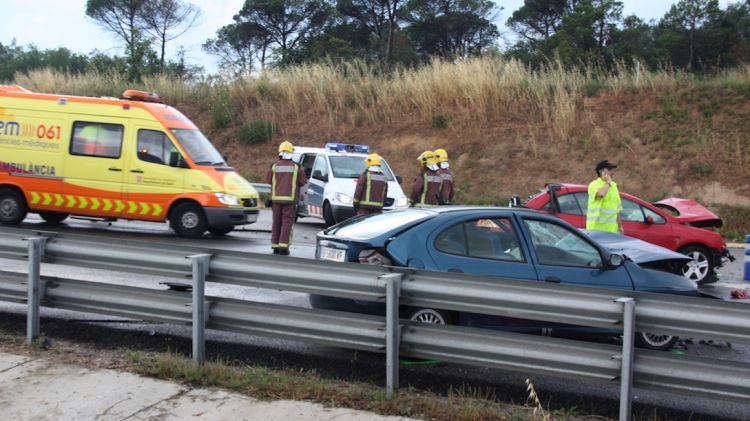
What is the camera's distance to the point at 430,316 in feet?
22.6

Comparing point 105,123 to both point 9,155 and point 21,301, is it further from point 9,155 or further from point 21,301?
point 21,301

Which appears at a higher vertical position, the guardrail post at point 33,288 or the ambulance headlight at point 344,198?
the ambulance headlight at point 344,198

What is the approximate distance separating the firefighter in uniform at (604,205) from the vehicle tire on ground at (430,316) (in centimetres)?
524

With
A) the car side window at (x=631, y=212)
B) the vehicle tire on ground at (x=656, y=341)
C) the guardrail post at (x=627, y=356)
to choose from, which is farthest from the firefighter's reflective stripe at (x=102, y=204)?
the guardrail post at (x=627, y=356)

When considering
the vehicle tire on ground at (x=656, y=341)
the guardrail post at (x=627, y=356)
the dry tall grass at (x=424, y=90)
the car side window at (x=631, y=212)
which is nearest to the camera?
the guardrail post at (x=627, y=356)

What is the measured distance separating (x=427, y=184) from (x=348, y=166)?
11.9 ft

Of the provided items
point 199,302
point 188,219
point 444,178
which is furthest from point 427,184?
point 199,302

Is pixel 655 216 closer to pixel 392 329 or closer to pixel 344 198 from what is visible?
pixel 344 198

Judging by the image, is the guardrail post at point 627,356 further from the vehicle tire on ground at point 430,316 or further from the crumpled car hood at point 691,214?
the crumpled car hood at point 691,214

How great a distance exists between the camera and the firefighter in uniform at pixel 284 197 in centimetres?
1311

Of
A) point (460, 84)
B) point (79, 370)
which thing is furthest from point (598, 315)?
point (460, 84)

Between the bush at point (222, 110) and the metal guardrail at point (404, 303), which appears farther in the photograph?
the bush at point (222, 110)

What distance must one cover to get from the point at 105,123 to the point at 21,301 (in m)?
8.30

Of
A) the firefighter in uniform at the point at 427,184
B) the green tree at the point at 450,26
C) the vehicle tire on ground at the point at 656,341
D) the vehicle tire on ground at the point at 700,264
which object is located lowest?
the vehicle tire on ground at the point at 656,341
